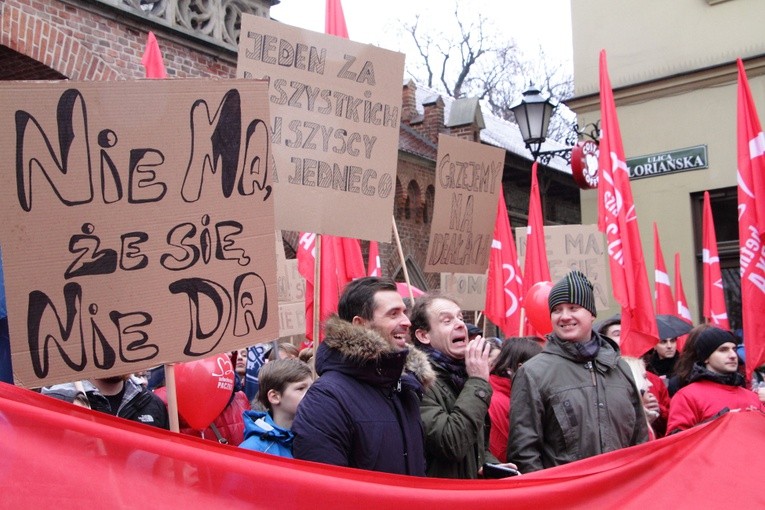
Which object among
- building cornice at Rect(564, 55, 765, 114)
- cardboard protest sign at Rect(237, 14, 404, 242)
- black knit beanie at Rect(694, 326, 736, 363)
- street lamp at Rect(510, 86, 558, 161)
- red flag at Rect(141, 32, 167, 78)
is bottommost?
black knit beanie at Rect(694, 326, 736, 363)

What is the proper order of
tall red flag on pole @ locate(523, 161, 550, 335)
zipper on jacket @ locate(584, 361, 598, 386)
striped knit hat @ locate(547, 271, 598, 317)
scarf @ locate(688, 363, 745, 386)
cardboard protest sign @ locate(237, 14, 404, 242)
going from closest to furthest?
zipper on jacket @ locate(584, 361, 598, 386) → striped knit hat @ locate(547, 271, 598, 317) → cardboard protest sign @ locate(237, 14, 404, 242) → scarf @ locate(688, 363, 745, 386) → tall red flag on pole @ locate(523, 161, 550, 335)

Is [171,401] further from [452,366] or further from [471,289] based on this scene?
[471,289]

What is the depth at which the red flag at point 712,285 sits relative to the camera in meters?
9.38

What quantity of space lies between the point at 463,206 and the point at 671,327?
1911 mm

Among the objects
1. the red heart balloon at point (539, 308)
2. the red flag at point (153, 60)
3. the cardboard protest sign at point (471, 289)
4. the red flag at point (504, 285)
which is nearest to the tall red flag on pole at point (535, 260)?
the red flag at point (504, 285)

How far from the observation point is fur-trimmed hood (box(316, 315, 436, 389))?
127 inches

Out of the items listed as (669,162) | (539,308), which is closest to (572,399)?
(539,308)

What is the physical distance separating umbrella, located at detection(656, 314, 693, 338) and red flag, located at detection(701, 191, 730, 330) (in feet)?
6.14

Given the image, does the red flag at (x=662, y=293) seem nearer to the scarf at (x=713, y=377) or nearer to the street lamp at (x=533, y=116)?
the street lamp at (x=533, y=116)

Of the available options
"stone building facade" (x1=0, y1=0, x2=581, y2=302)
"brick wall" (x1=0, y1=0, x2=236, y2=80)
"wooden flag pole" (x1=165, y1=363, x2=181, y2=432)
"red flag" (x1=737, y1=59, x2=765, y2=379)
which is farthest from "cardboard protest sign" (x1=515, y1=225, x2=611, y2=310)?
"wooden flag pole" (x1=165, y1=363, x2=181, y2=432)

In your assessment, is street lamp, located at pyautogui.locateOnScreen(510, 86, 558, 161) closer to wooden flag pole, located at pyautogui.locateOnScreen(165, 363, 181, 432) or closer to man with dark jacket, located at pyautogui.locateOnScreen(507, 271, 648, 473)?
man with dark jacket, located at pyautogui.locateOnScreen(507, 271, 648, 473)

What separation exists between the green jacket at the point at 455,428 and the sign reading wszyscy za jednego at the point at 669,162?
10629mm

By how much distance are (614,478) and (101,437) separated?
1659mm

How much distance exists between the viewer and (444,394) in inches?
148
